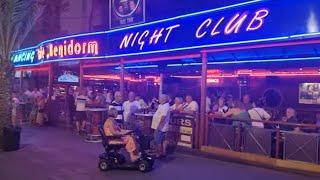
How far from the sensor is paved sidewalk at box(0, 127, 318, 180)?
995 centimetres

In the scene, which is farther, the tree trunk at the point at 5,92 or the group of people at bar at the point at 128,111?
the tree trunk at the point at 5,92

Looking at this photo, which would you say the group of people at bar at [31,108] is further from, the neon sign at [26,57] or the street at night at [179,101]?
the neon sign at [26,57]

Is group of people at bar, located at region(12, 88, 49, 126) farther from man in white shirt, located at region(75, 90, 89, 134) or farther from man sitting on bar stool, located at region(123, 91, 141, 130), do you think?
man sitting on bar stool, located at region(123, 91, 141, 130)

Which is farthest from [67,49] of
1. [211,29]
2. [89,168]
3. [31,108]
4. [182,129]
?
[89,168]

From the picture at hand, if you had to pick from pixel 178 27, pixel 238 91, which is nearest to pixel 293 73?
pixel 238 91

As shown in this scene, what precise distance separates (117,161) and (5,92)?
5.31m

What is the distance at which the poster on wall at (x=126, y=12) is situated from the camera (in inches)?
621

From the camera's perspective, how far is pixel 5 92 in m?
14.0

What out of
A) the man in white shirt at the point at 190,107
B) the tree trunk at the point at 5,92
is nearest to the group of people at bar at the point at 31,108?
the tree trunk at the point at 5,92

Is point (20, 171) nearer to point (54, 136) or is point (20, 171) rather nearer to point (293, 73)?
point (54, 136)

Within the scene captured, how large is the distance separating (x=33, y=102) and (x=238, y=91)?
10160 mm

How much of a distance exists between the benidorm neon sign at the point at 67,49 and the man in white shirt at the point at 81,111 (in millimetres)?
1803

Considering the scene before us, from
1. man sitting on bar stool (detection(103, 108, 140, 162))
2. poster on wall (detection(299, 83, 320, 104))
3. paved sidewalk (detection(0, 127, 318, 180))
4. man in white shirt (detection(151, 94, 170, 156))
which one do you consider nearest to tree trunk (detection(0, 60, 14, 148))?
paved sidewalk (detection(0, 127, 318, 180))

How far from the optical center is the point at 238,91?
18859 mm
